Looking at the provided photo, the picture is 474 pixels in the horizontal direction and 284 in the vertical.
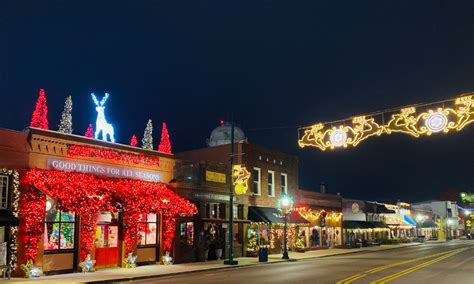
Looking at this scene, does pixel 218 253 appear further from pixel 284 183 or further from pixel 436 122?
pixel 436 122

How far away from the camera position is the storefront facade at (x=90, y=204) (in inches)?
859

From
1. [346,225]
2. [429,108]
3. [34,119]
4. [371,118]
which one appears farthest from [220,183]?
[346,225]

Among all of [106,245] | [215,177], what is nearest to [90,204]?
[106,245]

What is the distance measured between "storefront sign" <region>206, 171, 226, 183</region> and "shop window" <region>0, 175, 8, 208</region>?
45.4 feet

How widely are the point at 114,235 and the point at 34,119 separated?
24.3 feet

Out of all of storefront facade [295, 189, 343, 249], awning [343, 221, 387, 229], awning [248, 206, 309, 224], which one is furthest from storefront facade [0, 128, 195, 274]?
awning [343, 221, 387, 229]

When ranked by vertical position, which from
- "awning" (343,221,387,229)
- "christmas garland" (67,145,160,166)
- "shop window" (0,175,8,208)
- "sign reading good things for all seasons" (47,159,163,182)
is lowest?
"awning" (343,221,387,229)

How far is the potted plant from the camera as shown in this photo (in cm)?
3247

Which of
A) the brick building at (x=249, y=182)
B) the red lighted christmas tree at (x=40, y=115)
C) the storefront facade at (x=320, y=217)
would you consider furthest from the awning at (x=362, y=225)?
the red lighted christmas tree at (x=40, y=115)

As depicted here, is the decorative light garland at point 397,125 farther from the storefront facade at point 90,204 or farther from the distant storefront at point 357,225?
the distant storefront at point 357,225

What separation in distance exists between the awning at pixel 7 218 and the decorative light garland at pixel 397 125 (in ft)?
40.7

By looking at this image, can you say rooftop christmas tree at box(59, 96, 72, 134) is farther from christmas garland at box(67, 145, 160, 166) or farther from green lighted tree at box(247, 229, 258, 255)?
green lighted tree at box(247, 229, 258, 255)

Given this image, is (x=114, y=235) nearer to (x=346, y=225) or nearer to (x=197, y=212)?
(x=197, y=212)

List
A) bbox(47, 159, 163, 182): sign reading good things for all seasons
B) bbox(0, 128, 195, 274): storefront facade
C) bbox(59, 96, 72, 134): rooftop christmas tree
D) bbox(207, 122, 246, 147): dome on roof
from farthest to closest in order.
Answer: bbox(207, 122, 246, 147): dome on roof, bbox(59, 96, 72, 134): rooftop christmas tree, bbox(47, 159, 163, 182): sign reading good things for all seasons, bbox(0, 128, 195, 274): storefront facade
